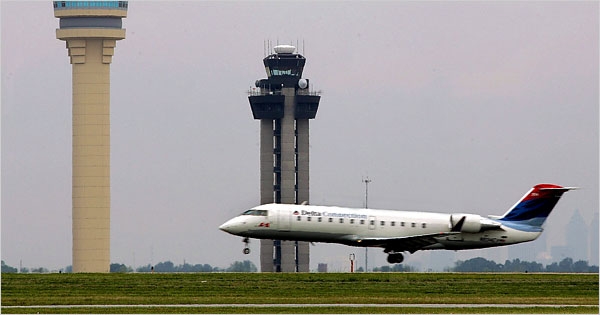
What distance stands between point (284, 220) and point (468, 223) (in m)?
10.8

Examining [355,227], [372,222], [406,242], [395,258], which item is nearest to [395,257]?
[395,258]

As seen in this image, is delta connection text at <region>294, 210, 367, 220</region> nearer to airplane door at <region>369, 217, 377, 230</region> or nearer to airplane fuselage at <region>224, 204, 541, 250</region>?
airplane fuselage at <region>224, 204, 541, 250</region>

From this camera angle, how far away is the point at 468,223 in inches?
3442

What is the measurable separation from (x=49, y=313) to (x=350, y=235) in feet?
108

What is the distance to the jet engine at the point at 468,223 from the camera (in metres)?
87.3

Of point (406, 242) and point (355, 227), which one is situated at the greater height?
point (355, 227)

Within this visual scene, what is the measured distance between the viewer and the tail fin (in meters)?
86.3

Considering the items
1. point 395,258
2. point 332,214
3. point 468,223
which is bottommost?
point 395,258

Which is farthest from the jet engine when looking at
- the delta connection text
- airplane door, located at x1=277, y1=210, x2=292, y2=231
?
airplane door, located at x1=277, y1=210, x2=292, y2=231

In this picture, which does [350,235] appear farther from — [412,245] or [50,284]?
[50,284]

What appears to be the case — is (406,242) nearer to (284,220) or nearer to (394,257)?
(394,257)

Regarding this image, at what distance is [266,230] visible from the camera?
84.8 metres

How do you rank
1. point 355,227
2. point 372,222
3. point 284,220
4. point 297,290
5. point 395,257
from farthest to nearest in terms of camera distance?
point 395,257
point 372,222
point 355,227
point 284,220
point 297,290

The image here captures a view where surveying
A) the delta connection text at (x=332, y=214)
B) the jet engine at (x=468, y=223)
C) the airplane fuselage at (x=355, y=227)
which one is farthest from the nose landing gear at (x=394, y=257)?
the jet engine at (x=468, y=223)
